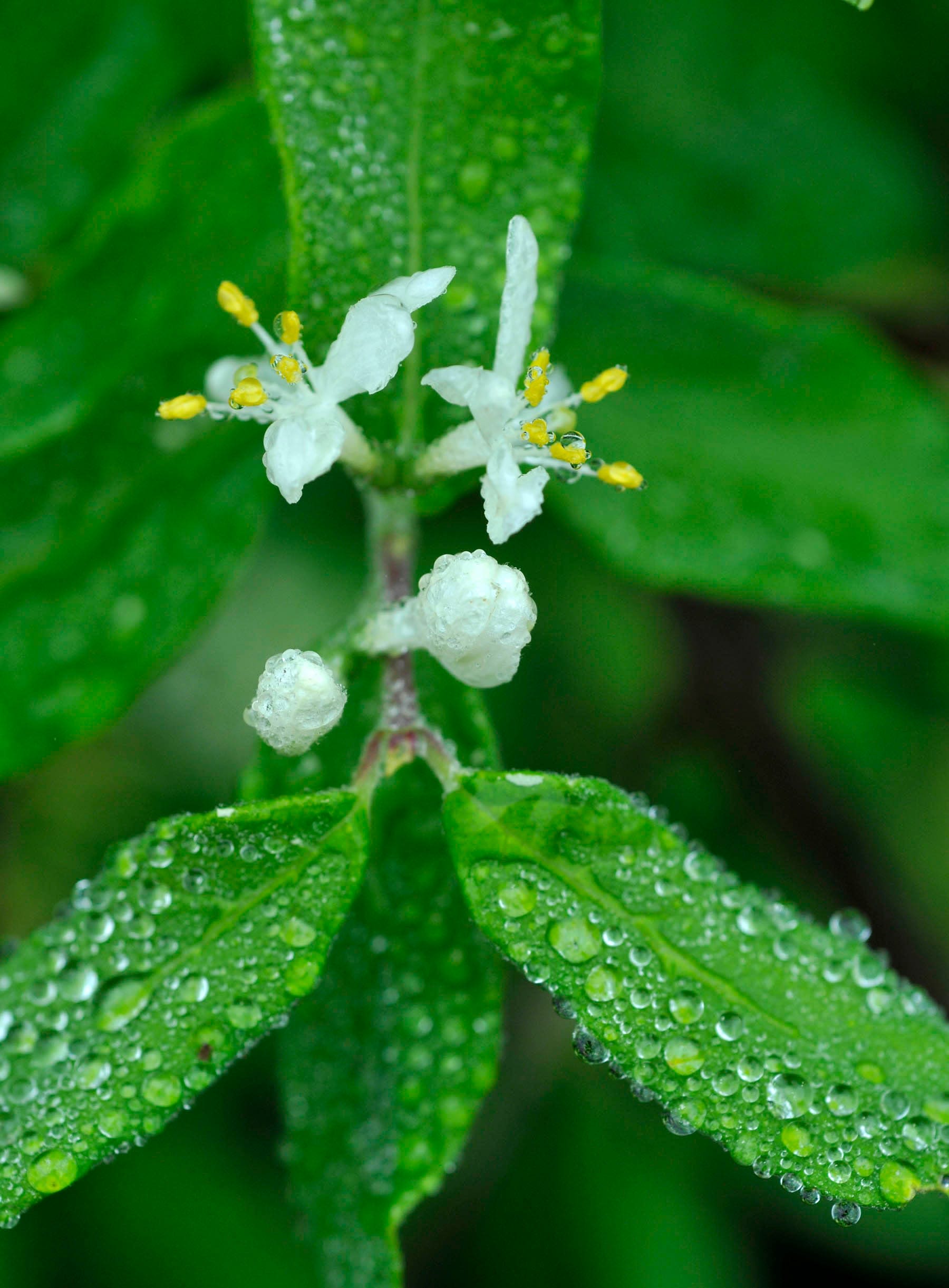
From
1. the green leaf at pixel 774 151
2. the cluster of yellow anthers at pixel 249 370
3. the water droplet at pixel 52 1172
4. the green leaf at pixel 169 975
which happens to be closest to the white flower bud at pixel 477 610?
the green leaf at pixel 169 975

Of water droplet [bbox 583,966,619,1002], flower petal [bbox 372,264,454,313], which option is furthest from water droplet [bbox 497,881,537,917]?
flower petal [bbox 372,264,454,313]

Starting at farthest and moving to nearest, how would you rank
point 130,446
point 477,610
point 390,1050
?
point 130,446
point 390,1050
point 477,610

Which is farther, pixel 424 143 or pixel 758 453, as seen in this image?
pixel 758 453

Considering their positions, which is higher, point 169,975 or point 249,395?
point 249,395

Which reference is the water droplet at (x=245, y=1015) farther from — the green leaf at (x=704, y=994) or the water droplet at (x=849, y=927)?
the water droplet at (x=849, y=927)

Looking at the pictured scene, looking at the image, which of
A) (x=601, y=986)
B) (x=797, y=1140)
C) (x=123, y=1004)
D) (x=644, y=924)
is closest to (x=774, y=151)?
(x=644, y=924)

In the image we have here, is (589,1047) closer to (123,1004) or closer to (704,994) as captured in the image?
(704,994)

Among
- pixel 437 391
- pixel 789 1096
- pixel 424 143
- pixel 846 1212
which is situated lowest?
pixel 846 1212
